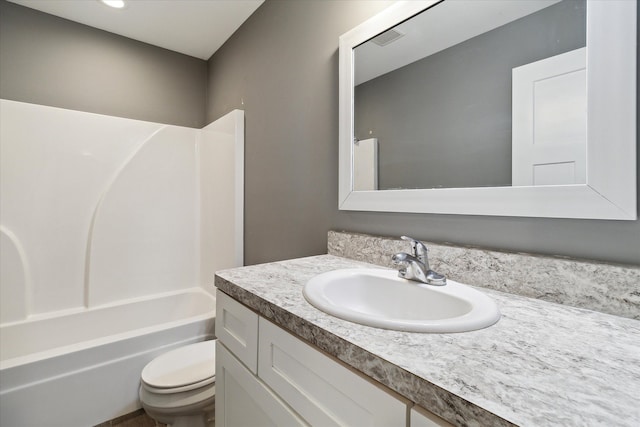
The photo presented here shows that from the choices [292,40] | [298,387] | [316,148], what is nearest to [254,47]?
[292,40]

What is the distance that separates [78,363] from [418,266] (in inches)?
70.6

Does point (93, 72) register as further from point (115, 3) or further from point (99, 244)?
point (99, 244)

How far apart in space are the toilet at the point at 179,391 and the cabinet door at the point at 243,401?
36 centimetres

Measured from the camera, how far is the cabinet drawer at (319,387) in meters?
0.48

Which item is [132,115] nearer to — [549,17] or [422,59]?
[422,59]

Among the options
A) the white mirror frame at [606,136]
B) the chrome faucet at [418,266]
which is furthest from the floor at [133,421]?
the white mirror frame at [606,136]

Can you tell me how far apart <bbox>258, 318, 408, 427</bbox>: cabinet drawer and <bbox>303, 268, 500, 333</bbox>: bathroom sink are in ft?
0.34

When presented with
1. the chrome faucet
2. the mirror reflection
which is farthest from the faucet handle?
the mirror reflection

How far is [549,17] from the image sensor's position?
0.77 m

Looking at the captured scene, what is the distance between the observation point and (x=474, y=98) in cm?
93

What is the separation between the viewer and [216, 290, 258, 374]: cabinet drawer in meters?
0.81

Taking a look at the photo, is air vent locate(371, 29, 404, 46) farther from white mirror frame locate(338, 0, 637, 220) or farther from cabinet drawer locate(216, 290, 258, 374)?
cabinet drawer locate(216, 290, 258, 374)

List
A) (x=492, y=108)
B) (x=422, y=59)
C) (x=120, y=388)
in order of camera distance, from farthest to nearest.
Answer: (x=120, y=388)
(x=422, y=59)
(x=492, y=108)

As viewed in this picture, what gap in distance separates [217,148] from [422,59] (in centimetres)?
170
